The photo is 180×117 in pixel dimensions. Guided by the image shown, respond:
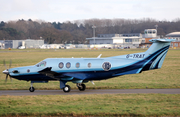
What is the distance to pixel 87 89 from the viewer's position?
69.7 feet

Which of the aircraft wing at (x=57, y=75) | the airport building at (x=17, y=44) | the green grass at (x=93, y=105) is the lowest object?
the green grass at (x=93, y=105)

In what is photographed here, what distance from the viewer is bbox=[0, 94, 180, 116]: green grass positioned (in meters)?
12.8

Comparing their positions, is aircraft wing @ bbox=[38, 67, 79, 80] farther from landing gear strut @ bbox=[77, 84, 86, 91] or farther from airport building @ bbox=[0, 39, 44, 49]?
airport building @ bbox=[0, 39, 44, 49]

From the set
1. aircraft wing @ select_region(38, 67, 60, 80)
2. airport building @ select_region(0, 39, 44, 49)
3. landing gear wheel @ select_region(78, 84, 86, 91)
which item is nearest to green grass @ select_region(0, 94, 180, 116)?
aircraft wing @ select_region(38, 67, 60, 80)

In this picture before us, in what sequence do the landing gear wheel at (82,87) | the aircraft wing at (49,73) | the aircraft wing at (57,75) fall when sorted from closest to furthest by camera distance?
the aircraft wing at (49,73)
the aircraft wing at (57,75)
the landing gear wheel at (82,87)

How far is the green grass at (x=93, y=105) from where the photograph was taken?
12.8 meters

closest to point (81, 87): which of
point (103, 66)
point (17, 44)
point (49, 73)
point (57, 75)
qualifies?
point (57, 75)

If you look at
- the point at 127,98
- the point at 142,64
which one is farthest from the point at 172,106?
the point at 142,64

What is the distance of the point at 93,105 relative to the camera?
47.0 feet

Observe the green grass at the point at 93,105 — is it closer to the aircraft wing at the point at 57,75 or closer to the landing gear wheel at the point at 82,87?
the aircraft wing at the point at 57,75

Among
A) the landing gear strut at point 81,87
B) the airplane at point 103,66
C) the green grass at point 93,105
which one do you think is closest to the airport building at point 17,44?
the landing gear strut at point 81,87

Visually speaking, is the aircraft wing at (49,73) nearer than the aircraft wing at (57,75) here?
Yes

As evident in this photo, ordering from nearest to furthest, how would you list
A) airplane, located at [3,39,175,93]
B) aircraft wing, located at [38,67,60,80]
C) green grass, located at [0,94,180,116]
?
green grass, located at [0,94,180,116]
aircraft wing, located at [38,67,60,80]
airplane, located at [3,39,175,93]

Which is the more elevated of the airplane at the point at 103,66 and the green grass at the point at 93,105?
the airplane at the point at 103,66
